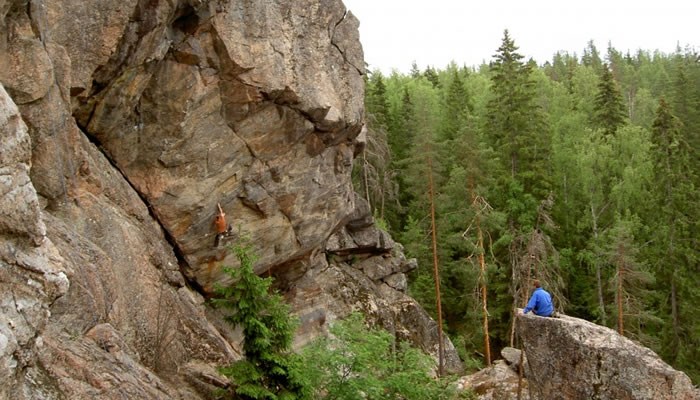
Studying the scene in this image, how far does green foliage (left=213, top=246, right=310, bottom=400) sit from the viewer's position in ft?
37.3

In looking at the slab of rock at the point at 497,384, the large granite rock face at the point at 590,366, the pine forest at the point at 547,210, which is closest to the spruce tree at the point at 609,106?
the pine forest at the point at 547,210

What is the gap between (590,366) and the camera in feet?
44.2

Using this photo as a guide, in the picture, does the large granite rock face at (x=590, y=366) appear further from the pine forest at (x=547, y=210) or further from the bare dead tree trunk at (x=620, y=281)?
the bare dead tree trunk at (x=620, y=281)

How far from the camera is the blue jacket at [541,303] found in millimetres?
14445

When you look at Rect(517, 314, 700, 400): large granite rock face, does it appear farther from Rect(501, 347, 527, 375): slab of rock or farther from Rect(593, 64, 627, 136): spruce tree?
Rect(593, 64, 627, 136): spruce tree

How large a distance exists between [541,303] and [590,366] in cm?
172

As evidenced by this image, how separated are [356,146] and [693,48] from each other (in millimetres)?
87441

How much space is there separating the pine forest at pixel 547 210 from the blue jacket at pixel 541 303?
5415mm

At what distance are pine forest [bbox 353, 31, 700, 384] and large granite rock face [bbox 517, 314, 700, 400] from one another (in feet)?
18.3

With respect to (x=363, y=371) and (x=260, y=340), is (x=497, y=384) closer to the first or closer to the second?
(x=363, y=371)

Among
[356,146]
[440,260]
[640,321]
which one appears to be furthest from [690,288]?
[356,146]

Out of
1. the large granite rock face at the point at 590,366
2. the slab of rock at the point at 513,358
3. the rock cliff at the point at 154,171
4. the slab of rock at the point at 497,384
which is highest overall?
the rock cliff at the point at 154,171

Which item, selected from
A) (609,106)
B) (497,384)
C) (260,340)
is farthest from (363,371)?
(609,106)

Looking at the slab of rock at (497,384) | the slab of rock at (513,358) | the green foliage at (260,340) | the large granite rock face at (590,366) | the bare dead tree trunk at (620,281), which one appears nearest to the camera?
the green foliage at (260,340)
